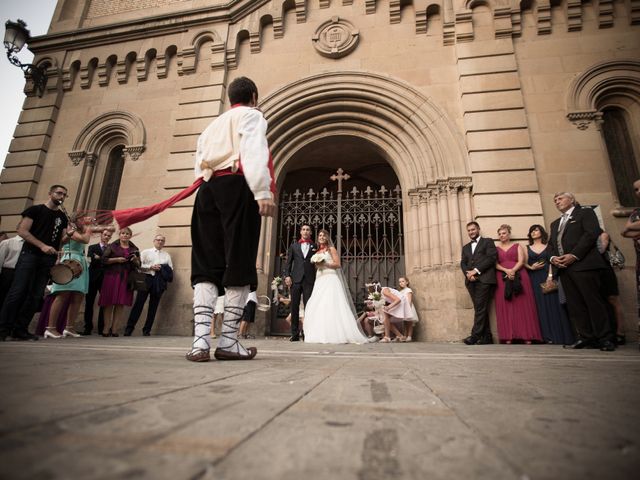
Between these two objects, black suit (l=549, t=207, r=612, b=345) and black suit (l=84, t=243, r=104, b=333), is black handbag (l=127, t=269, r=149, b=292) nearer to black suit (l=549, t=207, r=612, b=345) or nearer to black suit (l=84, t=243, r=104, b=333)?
black suit (l=84, t=243, r=104, b=333)

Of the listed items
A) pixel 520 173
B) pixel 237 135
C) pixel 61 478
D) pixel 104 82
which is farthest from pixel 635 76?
pixel 104 82

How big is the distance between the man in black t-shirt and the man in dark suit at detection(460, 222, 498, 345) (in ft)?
19.2

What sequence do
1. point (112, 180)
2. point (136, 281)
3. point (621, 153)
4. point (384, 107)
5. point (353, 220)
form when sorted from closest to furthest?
point (136, 281), point (621, 153), point (384, 107), point (353, 220), point (112, 180)

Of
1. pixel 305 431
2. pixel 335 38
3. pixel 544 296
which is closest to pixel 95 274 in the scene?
pixel 305 431

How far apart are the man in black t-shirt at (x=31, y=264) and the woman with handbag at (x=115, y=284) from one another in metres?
1.52

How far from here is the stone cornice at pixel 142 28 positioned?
319 inches

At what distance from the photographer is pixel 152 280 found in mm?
6238

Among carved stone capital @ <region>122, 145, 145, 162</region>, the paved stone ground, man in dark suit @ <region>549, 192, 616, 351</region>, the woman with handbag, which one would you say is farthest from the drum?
man in dark suit @ <region>549, 192, 616, 351</region>

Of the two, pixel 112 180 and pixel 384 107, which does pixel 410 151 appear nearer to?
pixel 384 107

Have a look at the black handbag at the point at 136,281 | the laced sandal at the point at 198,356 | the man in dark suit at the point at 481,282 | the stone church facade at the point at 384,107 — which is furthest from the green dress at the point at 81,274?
the man in dark suit at the point at 481,282

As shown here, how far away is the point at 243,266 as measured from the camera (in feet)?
7.70

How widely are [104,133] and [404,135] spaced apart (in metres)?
7.46

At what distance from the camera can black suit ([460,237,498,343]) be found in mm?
5170

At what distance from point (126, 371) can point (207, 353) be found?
80cm
